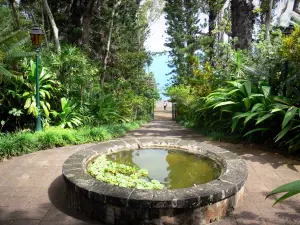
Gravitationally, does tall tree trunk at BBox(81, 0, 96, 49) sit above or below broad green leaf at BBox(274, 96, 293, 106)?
above

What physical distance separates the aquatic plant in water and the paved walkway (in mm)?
498

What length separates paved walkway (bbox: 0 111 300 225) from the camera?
272 cm

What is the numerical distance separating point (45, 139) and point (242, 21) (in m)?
5.83

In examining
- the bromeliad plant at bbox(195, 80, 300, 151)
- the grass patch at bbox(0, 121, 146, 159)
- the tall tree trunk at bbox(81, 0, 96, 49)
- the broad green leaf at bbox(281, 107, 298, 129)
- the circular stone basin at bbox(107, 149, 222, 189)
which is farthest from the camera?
the tall tree trunk at bbox(81, 0, 96, 49)

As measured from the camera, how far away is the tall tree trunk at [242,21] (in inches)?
279

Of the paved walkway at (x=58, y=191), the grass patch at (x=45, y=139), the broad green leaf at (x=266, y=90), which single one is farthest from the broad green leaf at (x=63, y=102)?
the broad green leaf at (x=266, y=90)

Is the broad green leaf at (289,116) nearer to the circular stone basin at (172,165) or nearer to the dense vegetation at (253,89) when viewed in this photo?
the dense vegetation at (253,89)

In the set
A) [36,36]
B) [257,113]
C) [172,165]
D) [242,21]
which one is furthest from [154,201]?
[242,21]

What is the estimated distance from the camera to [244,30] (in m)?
7.24

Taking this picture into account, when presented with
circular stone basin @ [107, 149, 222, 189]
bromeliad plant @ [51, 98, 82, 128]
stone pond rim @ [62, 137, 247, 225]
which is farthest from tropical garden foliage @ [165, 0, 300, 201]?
bromeliad plant @ [51, 98, 82, 128]

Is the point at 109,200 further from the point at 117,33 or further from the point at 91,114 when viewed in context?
the point at 117,33

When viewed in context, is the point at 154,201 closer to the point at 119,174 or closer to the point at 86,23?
the point at 119,174

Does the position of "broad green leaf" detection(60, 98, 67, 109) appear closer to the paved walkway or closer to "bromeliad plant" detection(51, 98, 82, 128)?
"bromeliad plant" detection(51, 98, 82, 128)

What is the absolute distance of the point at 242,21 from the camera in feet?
23.7
